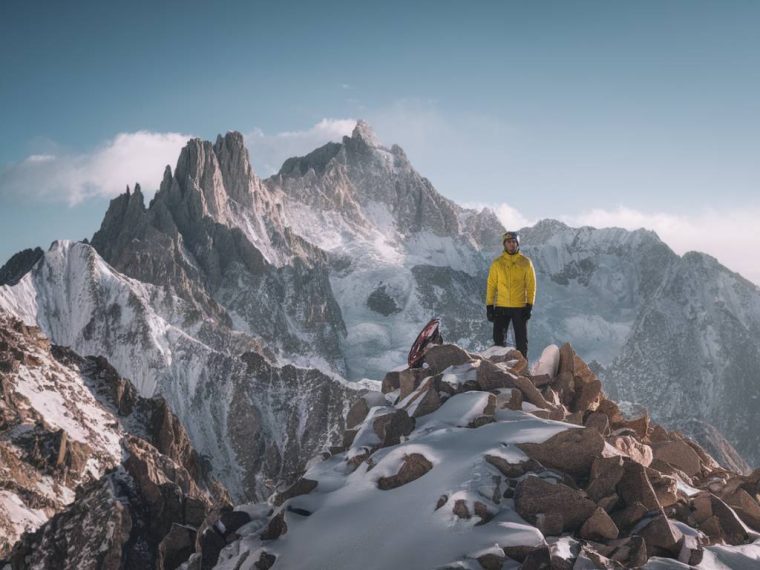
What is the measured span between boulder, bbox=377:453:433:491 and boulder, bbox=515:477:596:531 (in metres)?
2.07

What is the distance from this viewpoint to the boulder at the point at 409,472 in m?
14.3

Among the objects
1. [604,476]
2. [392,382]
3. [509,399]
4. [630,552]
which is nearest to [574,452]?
[604,476]

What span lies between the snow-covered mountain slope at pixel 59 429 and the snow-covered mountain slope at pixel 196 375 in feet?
162

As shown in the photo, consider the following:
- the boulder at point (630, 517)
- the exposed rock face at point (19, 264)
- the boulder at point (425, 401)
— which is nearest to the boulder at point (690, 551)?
the boulder at point (630, 517)

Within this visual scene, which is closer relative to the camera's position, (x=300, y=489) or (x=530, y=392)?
(x=300, y=489)

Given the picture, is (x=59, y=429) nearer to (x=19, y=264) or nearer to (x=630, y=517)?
(x=630, y=517)

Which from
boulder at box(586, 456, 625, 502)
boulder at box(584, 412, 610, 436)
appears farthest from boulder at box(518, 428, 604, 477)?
boulder at box(584, 412, 610, 436)

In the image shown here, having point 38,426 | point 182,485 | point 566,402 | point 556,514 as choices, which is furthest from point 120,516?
point 38,426

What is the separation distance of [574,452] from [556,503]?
66.5 inches

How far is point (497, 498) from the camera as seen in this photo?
13.1 metres

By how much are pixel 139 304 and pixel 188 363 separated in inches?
895

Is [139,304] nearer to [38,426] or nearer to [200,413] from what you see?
[200,413]

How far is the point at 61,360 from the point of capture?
89.8 m

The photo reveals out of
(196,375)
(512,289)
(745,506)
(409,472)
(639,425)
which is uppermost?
(512,289)
